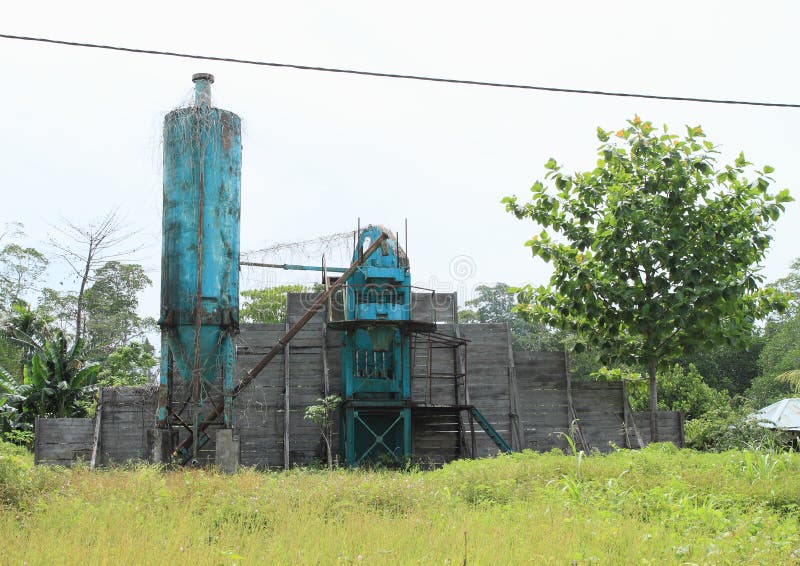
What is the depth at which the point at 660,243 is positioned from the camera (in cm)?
1598

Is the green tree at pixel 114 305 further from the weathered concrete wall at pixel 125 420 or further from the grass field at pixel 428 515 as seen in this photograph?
the grass field at pixel 428 515

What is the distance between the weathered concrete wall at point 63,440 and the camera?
55.8ft

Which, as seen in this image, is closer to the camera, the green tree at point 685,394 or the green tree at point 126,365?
the green tree at point 126,365

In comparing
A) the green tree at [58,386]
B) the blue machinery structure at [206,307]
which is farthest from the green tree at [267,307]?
the blue machinery structure at [206,307]

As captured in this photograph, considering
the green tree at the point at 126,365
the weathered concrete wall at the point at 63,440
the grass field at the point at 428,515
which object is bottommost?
the grass field at the point at 428,515

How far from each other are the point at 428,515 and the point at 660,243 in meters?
8.81

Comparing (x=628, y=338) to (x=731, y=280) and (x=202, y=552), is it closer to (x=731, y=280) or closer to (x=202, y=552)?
(x=731, y=280)

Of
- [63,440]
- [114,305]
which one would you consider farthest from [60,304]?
[63,440]

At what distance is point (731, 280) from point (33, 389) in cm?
1804

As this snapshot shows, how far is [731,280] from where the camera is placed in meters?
16.2

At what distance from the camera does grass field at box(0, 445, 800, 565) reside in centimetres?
746

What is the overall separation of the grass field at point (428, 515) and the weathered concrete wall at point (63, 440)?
4820mm

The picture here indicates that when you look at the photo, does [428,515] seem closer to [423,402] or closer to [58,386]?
[423,402]

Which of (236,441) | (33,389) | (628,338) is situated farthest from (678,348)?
(33,389)
